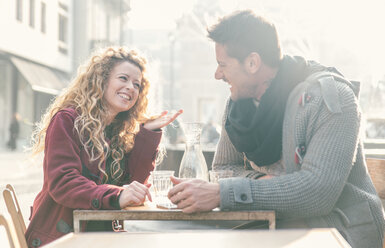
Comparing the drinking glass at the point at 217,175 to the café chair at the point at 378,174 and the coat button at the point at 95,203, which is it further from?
the café chair at the point at 378,174

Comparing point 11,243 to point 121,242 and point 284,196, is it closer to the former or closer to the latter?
point 121,242

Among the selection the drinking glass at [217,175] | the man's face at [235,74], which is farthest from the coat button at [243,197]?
the man's face at [235,74]

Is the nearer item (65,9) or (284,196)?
(284,196)

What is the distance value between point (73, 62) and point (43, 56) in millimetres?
3887

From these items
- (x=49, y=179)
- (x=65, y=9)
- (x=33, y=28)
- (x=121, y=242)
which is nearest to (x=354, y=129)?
(x=121, y=242)

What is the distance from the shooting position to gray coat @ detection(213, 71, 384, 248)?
190cm

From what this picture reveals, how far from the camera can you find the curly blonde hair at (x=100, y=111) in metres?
2.52

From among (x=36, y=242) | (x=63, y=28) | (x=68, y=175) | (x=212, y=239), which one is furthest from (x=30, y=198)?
(x=63, y=28)

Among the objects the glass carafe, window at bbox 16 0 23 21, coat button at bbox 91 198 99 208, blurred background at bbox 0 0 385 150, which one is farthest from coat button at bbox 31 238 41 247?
window at bbox 16 0 23 21

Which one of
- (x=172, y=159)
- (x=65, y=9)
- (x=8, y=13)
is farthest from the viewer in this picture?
(x=65, y=9)

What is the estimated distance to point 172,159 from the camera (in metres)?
6.00

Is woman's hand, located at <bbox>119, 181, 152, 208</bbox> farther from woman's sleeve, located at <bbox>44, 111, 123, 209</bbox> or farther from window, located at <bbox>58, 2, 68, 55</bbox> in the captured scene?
window, located at <bbox>58, 2, 68, 55</bbox>

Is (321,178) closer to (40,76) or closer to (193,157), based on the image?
(193,157)

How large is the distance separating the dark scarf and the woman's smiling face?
2.32ft
